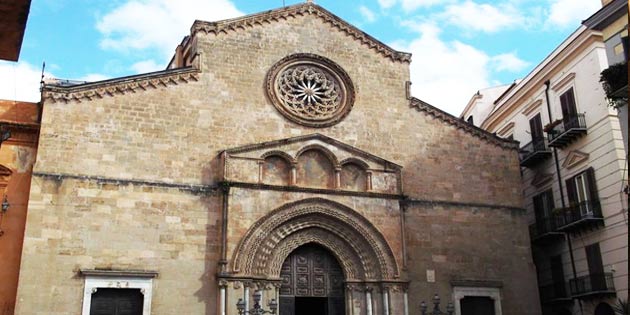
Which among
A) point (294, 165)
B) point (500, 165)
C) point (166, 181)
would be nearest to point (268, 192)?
point (294, 165)

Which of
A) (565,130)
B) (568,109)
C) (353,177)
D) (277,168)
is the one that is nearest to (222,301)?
(277,168)

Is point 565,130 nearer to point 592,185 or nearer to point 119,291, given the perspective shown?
point 592,185

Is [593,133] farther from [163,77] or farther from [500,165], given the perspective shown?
[163,77]

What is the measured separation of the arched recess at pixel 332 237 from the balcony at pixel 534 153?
24.4ft

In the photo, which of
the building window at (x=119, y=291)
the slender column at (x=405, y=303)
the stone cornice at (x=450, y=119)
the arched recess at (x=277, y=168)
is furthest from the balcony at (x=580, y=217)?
the building window at (x=119, y=291)

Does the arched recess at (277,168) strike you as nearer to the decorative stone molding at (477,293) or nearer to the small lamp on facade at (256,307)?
the small lamp on facade at (256,307)

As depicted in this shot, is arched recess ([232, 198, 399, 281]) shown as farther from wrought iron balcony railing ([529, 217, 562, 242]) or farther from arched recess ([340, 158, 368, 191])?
A: wrought iron balcony railing ([529, 217, 562, 242])

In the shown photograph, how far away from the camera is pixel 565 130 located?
72.0 feet

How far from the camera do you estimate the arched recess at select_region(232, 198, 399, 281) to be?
18.6m

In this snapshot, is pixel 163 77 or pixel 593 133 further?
pixel 593 133

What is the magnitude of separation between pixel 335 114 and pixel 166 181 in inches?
231

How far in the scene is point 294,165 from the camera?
1933cm

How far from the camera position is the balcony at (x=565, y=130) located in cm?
2136

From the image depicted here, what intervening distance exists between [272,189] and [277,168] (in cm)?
79
